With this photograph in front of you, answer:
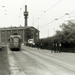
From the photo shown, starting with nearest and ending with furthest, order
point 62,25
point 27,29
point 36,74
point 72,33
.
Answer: point 36,74 → point 72,33 → point 62,25 → point 27,29

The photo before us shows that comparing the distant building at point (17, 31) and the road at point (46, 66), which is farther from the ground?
the distant building at point (17, 31)

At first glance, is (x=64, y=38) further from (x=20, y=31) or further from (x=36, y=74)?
(x=20, y=31)

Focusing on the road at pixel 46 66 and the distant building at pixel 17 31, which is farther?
the distant building at pixel 17 31

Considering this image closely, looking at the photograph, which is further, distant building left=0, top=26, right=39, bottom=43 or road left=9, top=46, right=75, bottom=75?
distant building left=0, top=26, right=39, bottom=43

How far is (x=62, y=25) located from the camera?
5334 centimetres

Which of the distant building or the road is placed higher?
the distant building

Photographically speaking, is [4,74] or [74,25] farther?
[74,25]

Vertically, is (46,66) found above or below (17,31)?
below

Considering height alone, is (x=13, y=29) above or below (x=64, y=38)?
above

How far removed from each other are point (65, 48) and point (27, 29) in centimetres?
9804

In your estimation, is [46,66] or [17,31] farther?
[17,31]

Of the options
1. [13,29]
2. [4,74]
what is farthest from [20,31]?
[4,74]

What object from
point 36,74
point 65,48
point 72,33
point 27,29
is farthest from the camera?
point 27,29

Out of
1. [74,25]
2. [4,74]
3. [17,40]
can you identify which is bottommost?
[4,74]
